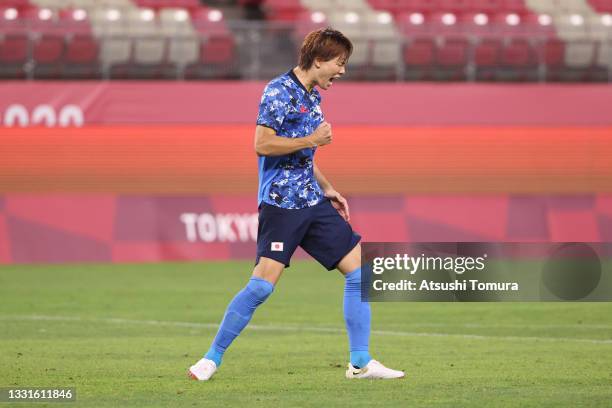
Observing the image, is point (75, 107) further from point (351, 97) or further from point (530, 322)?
point (530, 322)

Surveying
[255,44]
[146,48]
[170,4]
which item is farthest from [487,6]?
[146,48]

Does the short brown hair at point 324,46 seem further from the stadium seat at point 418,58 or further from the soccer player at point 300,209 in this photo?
the stadium seat at point 418,58

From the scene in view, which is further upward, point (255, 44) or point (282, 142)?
point (282, 142)

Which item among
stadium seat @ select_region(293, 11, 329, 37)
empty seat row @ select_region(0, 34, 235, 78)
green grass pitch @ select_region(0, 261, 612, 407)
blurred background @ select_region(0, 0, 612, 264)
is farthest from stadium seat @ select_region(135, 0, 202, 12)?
green grass pitch @ select_region(0, 261, 612, 407)

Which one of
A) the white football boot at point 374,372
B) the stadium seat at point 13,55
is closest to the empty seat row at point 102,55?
the stadium seat at point 13,55

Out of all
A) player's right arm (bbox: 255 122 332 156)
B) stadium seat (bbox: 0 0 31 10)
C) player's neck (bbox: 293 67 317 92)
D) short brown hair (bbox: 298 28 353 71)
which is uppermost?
short brown hair (bbox: 298 28 353 71)

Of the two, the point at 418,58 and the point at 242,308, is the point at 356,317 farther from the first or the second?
the point at 418,58

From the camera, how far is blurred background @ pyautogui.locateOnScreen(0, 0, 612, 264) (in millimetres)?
20906

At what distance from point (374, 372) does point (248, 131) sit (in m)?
13.3

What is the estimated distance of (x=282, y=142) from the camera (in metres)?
8.50

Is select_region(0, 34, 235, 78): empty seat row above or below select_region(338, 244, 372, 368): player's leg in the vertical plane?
below

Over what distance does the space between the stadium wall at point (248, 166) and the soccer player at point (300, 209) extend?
12006 mm

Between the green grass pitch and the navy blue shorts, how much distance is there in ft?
2.68

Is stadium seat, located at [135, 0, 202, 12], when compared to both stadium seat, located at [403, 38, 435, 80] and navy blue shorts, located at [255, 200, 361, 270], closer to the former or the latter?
stadium seat, located at [403, 38, 435, 80]
